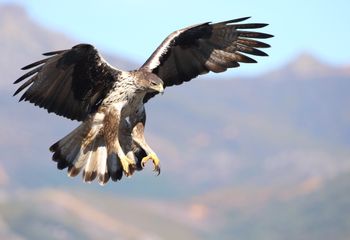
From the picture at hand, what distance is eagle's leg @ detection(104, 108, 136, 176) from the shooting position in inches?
601

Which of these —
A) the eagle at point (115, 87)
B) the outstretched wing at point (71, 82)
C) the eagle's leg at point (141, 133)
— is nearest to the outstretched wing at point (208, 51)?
the eagle at point (115, 87)

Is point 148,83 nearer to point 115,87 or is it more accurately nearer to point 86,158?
point 115,87

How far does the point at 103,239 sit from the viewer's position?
18112 cm

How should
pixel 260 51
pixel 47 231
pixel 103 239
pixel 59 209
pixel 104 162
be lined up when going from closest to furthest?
1. pixel 104 162
2. pixel 260 51
3. pixel 47 231
4. pixel 103 239
5. pixel 59 209

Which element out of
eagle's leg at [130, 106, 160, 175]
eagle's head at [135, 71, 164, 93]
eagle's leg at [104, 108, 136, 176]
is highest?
eagle's head at [135, 71, 164, 93]

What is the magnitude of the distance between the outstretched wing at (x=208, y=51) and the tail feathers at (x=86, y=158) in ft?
5.95

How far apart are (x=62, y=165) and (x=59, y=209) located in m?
185

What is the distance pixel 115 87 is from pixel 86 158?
1.40m

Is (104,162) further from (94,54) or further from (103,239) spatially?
(103,239)

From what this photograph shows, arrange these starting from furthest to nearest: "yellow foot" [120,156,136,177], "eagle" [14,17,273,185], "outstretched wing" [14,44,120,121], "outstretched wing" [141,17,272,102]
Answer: "outstretched wing" [141,17,272,102]
"yellow foot" [120,156,136,177]
"eagle" [14,17,273,185]
"outstretched wing" [14,44,120,121]

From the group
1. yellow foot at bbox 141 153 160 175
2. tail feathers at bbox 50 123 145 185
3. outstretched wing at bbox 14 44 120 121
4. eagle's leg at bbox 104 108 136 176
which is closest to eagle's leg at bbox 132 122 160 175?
yellow foot at bbox 141 153 160 175

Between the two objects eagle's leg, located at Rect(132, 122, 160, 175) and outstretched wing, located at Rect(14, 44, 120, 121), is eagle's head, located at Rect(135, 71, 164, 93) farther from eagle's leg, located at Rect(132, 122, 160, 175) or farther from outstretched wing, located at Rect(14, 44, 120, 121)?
eagle's leg, located at Rect(132, 122, 160, 175)

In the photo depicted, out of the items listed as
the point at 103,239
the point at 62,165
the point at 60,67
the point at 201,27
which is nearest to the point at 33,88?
the point at 60,67

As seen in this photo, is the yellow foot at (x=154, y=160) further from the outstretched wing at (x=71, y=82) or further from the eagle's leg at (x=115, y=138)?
the outstretched wing at (x=71, y=82)
